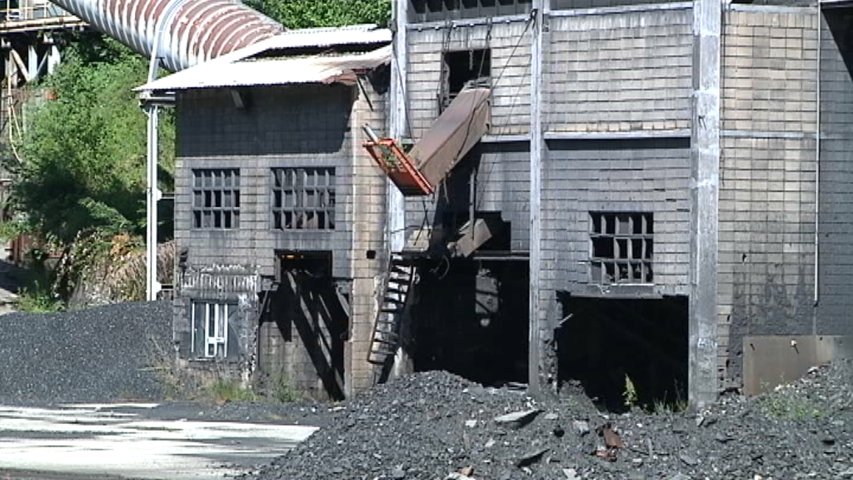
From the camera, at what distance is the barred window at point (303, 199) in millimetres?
31203

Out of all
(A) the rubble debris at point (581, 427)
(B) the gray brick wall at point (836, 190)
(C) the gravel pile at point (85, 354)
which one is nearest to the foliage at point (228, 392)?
(C) the gravel pile at point (85, 354)

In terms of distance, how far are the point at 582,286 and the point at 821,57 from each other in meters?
4.83

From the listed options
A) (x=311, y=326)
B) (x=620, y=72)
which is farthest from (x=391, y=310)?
(x=620, y=72)

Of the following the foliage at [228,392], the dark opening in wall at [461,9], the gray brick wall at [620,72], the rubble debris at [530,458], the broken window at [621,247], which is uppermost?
the dark opening in wall at [461,9]

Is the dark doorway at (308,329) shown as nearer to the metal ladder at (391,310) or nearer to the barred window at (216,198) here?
the barred window at (216,198)

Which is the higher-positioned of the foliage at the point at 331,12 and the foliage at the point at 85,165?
the foliage at the point at 331,12

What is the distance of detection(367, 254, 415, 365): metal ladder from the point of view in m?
30.2

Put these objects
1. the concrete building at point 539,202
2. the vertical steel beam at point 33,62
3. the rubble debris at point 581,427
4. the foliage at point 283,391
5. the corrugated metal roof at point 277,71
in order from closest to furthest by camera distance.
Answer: the rubble debris at point 581,427, the concrete building at point 539,202, the corrugated metal roof at point 277,71, the foliage at point 283,391, the vertical steel beam at point 33,62

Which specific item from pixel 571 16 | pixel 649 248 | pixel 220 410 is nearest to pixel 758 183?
pixel 649 248

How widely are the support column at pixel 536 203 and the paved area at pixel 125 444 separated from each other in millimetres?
3622

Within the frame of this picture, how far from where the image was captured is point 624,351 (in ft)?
96.3

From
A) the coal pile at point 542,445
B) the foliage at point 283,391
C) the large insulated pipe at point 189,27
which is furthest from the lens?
the large insulated pipe at point 189,27

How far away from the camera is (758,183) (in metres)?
26.2

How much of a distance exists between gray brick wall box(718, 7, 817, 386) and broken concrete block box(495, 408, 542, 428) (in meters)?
7.05
